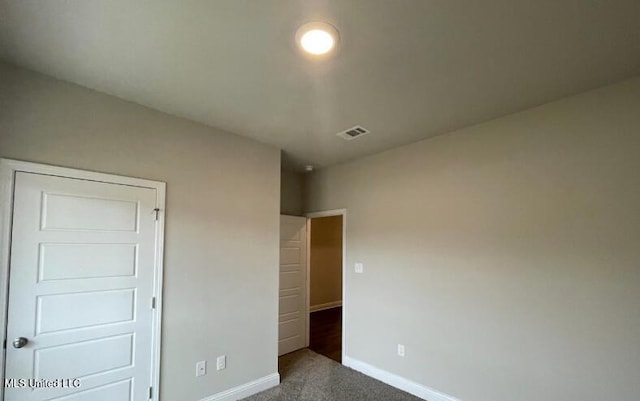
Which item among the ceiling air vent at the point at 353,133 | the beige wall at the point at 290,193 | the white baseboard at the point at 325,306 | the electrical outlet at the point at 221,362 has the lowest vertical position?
the white baseboard at the point at 325,306

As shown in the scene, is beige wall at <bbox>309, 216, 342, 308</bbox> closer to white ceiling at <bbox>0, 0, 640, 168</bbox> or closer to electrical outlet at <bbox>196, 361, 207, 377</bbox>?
electrical outlet at <bbox>196, 361, 207, 377</bbox>

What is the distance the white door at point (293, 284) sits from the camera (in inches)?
179

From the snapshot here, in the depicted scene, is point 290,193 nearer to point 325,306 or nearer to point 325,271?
point 325,271

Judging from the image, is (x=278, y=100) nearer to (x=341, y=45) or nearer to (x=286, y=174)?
(x=341, y=45)

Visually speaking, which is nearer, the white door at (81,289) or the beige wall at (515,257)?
the white door at (81,289)

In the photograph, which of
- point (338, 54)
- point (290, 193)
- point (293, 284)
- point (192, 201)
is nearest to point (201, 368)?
point (192, 201)

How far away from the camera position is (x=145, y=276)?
8.67 ft

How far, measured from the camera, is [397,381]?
3479 mm

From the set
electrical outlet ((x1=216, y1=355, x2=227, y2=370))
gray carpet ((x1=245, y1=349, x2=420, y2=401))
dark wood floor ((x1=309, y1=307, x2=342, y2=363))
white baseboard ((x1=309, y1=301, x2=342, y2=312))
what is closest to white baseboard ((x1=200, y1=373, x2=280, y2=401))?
gray carpet ((x1=245, y1=349, x2=420, y2=401))

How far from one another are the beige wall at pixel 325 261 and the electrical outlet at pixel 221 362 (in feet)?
13.7

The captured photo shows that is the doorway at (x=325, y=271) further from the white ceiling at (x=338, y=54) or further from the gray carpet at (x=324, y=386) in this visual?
the white ceiling at (x=338, y=54)

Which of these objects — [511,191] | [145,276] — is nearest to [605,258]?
[511,191]

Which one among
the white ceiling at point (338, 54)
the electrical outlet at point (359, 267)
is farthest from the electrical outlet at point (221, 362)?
the white ceiling at point (338, 54)

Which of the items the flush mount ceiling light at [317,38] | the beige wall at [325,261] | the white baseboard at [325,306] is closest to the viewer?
the flush mount ceiling light at [317,38]
